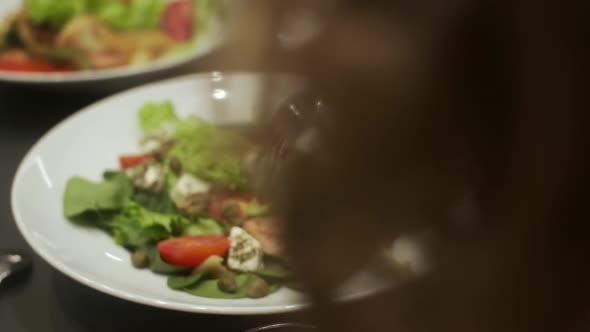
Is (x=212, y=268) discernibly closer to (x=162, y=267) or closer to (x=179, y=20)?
(x=162, y=267)

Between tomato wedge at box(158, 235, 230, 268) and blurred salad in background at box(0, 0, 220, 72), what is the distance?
41cm

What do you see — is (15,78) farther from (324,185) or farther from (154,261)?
(324,185)

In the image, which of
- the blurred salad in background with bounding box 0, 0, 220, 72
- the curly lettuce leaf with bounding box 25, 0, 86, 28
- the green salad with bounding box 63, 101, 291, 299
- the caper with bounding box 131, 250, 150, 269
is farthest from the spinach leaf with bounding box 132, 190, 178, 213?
the curly lettuce leaf with bounding box 25, 0, 86, 28

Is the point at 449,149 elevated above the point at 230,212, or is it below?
above

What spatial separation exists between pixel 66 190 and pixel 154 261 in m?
0.14

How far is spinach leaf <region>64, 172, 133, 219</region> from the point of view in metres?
0.61

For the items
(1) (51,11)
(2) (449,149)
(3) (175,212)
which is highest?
(2) (449,149)

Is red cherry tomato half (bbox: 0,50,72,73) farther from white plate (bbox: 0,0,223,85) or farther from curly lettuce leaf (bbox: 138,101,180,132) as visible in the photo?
curly lettuce leaf (bbox: 138,101,180,132)

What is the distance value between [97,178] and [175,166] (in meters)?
0.09

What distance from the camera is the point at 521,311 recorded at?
197 mm

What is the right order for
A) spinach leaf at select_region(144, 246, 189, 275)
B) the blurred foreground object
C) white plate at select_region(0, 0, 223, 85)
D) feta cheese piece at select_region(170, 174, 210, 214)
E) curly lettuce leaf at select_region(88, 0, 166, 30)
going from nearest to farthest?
the blurred foreground object < spinach leaf at select_region(144, 246, 189, 275) < feta cheese piece at select_region(170, 174, 210, 214) < white plate at select_region(0, 0, 223, 85) < curly lettuce leaf at select_region(88, 0, 166, 30)

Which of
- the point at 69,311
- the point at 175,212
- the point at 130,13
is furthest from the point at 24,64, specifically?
the point at 69,311

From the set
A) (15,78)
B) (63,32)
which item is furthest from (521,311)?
(63,32)

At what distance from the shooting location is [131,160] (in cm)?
75
